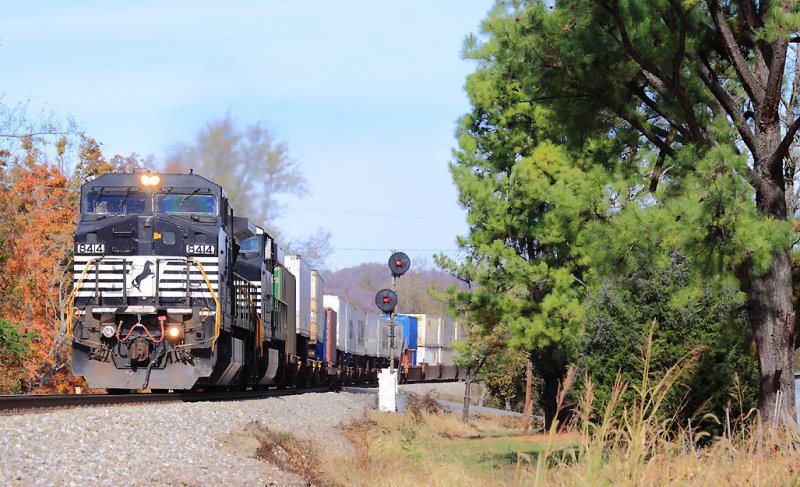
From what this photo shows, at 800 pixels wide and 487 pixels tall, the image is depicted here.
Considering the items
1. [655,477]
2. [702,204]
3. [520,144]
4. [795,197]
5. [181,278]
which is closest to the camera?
[655,477]

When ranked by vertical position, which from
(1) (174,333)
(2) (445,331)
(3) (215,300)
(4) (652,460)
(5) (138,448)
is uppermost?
(2) (445,331)

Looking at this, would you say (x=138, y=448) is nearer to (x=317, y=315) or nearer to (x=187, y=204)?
(x=187, y=204)

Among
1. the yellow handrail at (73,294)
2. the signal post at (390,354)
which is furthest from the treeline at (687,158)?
the yellow handrail at (73,294)

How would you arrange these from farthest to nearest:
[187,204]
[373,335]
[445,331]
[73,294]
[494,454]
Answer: [445,331]
[373,335]
[187,204]
[73,294]
[494,454]

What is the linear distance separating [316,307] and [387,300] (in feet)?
21.8

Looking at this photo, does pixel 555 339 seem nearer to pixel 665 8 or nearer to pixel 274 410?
pixel 274 410

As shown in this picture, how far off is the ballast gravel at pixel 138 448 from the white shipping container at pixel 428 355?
3719cm

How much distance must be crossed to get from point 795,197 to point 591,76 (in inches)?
480

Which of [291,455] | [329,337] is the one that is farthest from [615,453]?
[329,337]

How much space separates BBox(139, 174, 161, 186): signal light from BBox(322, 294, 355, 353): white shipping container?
17.6 metres

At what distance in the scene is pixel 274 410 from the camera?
610 inches

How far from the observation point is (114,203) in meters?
15.8

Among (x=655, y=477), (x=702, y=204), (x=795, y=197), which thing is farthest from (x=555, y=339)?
(x=655, y=477)

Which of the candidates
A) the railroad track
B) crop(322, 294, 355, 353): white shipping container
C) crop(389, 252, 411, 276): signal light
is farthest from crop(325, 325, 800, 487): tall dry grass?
crop(322, 294, 355, 353): white shipping container
